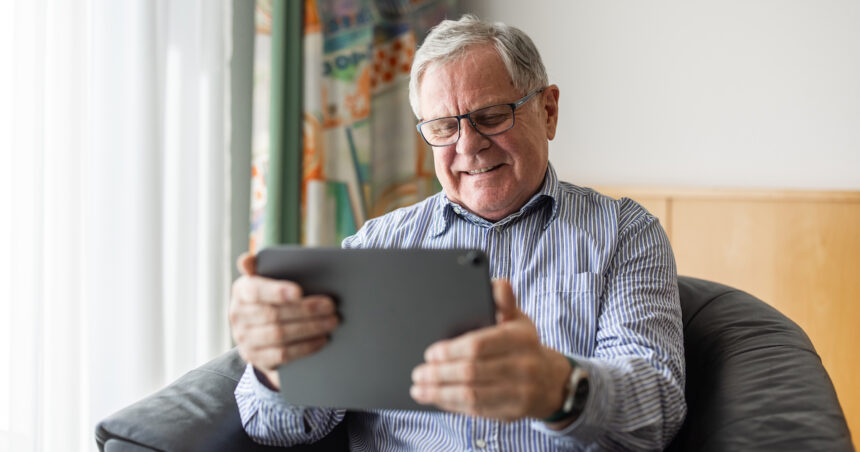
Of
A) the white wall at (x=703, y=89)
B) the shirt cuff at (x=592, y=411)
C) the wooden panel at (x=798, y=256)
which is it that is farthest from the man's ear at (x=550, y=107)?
the white wall at (x=703, y=89)

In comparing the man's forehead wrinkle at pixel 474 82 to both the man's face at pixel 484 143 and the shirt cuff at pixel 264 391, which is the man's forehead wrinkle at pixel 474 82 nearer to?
the man's face at pixel 484 143

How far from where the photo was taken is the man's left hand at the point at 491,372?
31.7 inches

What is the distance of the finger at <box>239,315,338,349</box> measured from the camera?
0.89 metres

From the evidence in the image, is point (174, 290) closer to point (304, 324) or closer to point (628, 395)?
point (304, 324)

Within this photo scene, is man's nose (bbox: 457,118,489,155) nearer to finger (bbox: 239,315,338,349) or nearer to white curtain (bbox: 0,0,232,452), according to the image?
finger (bbox: 239,315,338,349)

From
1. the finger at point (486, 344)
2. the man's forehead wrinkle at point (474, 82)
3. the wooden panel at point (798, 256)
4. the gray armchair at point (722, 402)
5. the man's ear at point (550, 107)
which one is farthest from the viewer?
the wooden panel at point (798, 256)

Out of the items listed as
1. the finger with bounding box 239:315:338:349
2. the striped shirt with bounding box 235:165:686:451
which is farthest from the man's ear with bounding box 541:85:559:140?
the finger with bounding box 239:315:338:349

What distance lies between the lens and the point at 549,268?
1.28 meters

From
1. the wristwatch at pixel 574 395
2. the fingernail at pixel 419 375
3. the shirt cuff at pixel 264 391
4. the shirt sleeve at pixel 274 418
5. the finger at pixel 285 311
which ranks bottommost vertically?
the shirt sleeve at pixel 274 418

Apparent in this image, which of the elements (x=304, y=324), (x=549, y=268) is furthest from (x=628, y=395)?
(x=304, y=324)

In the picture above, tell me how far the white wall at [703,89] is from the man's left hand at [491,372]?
1821mm

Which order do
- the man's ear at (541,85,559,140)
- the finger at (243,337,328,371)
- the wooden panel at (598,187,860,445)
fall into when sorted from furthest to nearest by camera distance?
the wooden panel at (598,187,860,445) < the man's ear at (541,85,559,140) < the finger at (243,337,328,371)

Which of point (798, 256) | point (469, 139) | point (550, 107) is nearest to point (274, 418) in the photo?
point (469, 139)

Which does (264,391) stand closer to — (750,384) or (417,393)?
(417,393)
